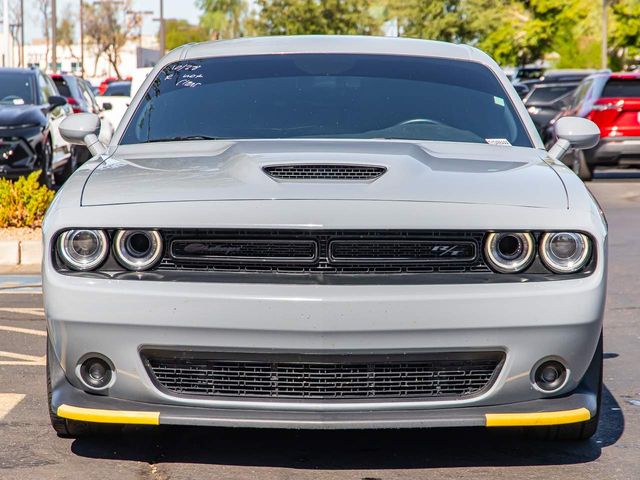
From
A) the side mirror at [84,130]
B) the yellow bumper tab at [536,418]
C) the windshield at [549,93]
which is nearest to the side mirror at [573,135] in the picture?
the yellow bumper tab at [536,418]

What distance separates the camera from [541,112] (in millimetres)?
24734

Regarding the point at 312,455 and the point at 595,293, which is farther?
the point at 312,455

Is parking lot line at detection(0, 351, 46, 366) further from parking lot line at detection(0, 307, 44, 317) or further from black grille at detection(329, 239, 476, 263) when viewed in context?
black grille at detection(329, 239, 476, 263)

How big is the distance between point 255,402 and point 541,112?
21.1 meters

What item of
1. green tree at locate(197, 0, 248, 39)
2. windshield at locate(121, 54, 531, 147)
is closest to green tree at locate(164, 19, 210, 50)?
green tree at locate(197, 0, 248, 39)

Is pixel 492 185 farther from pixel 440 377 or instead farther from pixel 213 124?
pixel 213 124

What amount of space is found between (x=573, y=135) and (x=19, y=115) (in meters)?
10.4

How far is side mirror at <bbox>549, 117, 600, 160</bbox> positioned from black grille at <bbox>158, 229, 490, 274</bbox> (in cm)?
144

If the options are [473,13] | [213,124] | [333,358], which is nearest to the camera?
[333,358]

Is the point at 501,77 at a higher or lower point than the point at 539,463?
higher

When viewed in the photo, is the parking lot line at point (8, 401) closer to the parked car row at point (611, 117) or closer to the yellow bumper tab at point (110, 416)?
the yellow bumper tab at point (110, 416)

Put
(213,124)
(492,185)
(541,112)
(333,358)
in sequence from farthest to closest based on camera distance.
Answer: (541,112)
(213,124)
(492,185)
(333,358)

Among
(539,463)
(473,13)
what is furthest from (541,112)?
(473,13)

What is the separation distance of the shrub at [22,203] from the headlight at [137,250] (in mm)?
7186
